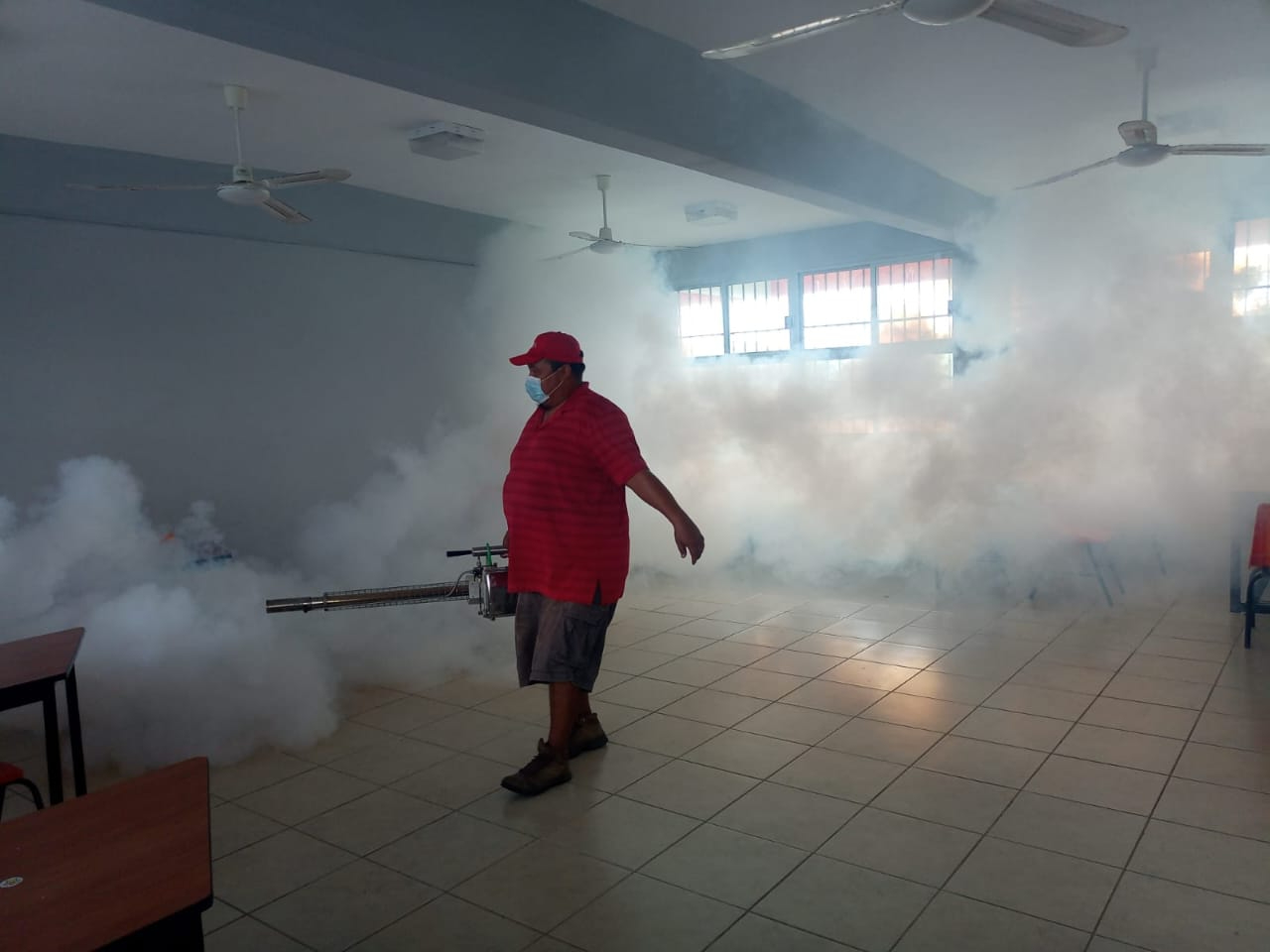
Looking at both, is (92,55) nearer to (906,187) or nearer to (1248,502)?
(906,187)

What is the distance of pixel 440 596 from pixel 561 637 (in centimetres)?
58

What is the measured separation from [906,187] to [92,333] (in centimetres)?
499

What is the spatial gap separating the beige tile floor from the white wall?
1757mm

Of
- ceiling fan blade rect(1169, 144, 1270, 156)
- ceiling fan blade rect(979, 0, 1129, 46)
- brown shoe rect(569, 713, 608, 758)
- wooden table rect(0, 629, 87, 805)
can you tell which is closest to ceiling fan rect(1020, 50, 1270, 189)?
ceiling fan blade rect(1169, 144, 1270, 156)

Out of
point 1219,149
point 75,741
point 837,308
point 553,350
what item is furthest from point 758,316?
point 75,741

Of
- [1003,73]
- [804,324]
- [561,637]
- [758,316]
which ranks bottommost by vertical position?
[561,637]

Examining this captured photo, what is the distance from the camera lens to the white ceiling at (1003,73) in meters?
3.48

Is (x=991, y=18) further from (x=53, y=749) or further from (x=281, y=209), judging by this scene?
(x=53, y=749)

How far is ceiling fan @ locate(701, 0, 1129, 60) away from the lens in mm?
2545

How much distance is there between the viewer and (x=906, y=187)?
19.1 feet

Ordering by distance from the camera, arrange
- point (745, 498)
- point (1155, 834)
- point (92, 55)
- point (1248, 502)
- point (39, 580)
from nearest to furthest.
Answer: point (1155, 834), point (92, 55), point (39, 580), point (1248, 502), point (745, 498)

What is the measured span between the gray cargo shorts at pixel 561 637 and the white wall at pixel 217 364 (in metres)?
3.04

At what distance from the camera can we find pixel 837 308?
26.6 feet

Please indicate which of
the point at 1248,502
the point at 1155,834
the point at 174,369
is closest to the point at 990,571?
the point at 1248,502
